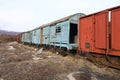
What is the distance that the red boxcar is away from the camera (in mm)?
5961

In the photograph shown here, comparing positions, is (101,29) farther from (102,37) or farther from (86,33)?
(86,33)

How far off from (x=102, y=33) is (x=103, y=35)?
138 mm

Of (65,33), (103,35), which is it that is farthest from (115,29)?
(65,33)

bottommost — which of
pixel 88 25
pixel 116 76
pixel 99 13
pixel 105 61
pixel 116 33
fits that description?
pixel 116 76

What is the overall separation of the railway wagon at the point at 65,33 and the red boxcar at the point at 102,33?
89.4 inches

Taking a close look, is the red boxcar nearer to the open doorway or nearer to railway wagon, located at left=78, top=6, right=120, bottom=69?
railway wagon, located at left=78, top=6, right=120, bottom=69

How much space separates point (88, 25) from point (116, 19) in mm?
2341

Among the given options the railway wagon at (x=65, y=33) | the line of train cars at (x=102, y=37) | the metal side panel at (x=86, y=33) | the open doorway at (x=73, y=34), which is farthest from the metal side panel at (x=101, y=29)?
the open doorway at (x=73, y=34)

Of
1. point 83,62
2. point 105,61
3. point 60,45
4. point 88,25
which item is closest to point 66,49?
point 60,45

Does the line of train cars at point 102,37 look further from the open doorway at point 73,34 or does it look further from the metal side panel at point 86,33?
the open doorway at point 73,34

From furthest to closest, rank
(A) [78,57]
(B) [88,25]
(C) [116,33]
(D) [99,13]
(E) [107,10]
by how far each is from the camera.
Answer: (A) [78,57]
(B) [88,25]
(D) [99,13]
(E) [107,10]
(C) [116,33]

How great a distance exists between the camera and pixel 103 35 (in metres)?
6.75

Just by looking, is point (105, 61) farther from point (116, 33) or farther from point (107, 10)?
point (107, 10)

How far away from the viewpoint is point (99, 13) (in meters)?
7.14
